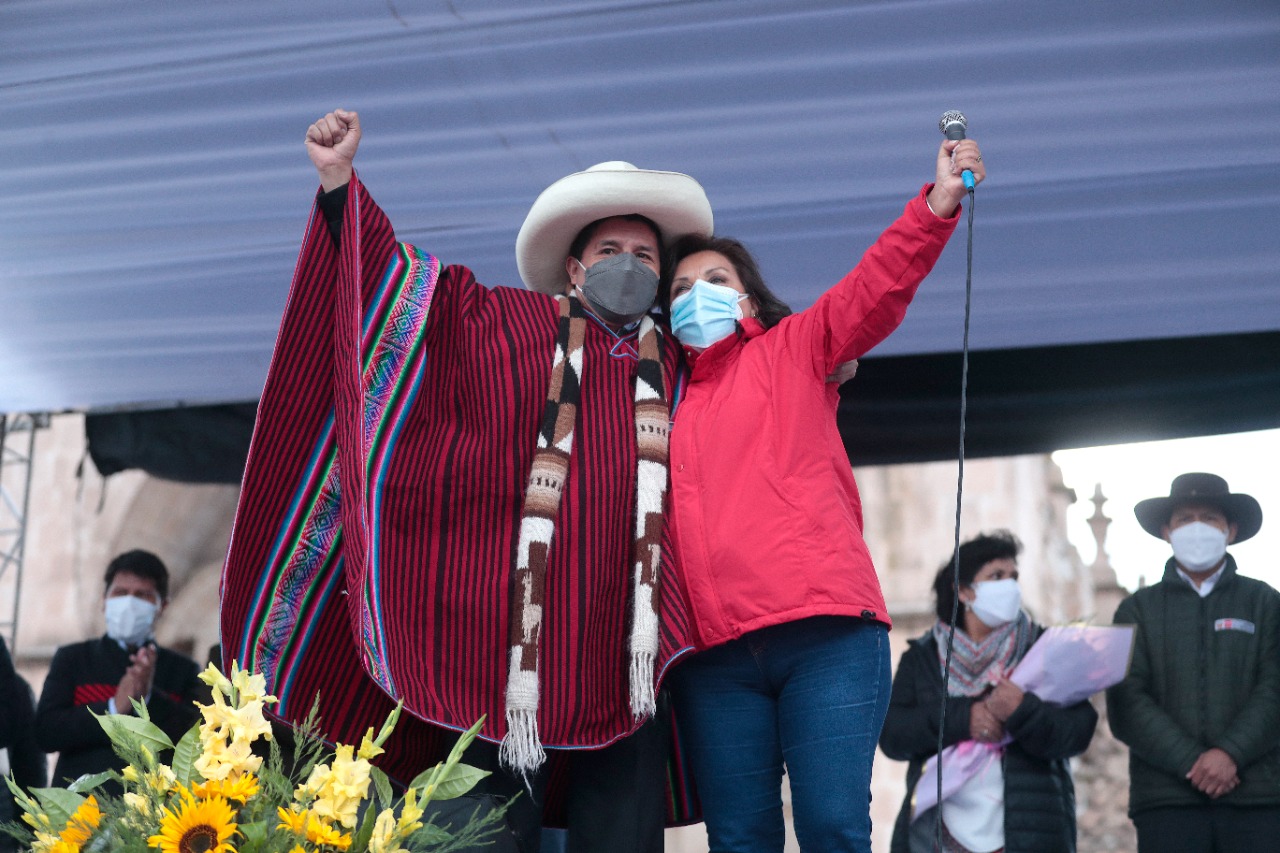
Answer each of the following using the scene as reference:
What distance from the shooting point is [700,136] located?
403 cm

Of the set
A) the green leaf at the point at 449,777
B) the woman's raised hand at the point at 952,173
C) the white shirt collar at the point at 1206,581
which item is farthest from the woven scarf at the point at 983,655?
the green leaf at the point at 449,777

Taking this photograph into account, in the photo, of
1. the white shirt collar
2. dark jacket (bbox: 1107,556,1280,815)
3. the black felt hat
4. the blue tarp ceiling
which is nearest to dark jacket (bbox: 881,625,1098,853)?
dark jacket (bbox: 1107,556,1280,815)

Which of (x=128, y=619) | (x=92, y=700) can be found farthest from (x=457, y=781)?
(x=128, y=619)

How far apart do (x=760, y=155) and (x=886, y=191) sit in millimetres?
397

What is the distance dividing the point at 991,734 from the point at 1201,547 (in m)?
0.91

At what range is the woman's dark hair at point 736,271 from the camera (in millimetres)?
3129

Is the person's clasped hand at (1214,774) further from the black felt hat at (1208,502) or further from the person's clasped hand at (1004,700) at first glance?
the black felt hat at (1208,502)

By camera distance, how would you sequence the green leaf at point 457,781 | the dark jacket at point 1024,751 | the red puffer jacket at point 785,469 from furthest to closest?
the dark jacket at point 1024,751
the red puffer jacket at point 785,469
the green leaf at point 457,781

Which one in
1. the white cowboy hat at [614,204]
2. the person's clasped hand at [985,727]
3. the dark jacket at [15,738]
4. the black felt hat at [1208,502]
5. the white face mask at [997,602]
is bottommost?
the dark jacket at [15,738]

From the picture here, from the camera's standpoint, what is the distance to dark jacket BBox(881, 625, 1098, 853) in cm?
432

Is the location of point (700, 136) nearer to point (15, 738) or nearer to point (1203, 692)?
point (1203, 692)

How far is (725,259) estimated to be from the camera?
3.13 m

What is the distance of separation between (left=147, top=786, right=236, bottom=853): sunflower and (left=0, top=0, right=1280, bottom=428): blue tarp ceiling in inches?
96.0

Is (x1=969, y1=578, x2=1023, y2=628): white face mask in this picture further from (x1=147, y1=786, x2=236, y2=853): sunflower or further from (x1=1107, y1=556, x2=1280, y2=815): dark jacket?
(x1=147, y1=786, x2=236, y2=853): sunflower
